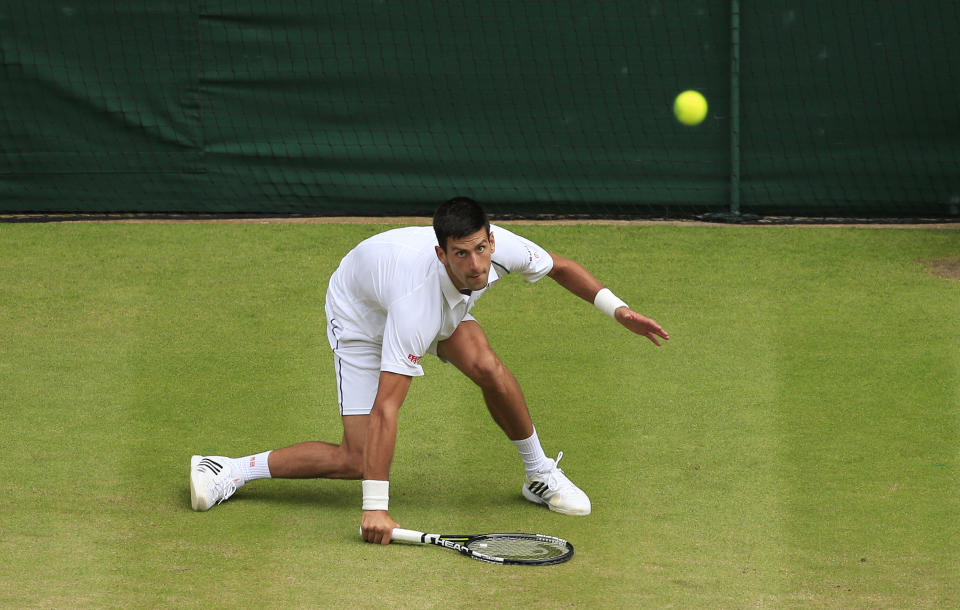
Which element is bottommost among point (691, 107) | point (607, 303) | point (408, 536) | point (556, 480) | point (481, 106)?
point (408, 536)

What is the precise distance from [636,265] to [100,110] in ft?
13.4

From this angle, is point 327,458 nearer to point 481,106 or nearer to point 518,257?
point 518,257

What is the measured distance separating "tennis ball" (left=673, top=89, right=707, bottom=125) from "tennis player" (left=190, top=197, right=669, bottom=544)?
4.89 meters

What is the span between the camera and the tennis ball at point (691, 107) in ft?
31.0

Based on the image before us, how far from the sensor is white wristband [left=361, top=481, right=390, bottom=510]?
4.18 metres

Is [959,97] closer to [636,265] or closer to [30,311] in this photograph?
[636,265]

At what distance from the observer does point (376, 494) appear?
13.8 feet

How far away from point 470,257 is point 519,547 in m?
0.96

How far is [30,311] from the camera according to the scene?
24.6ft

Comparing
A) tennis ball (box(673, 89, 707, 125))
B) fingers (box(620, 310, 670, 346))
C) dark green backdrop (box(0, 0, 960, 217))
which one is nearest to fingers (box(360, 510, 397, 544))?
fingers (box(620, 310, 670, 346))

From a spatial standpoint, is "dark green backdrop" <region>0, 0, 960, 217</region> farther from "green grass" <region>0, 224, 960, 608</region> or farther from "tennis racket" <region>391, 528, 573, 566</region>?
"tennis racket" <region>391, 528, 573, 566</region>


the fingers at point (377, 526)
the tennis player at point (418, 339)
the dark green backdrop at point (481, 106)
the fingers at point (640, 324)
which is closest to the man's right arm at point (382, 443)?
the fingers at point (377, 526)

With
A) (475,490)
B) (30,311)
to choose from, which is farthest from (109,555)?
(30,311)

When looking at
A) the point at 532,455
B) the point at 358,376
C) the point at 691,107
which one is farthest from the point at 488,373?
the point at 691,107
